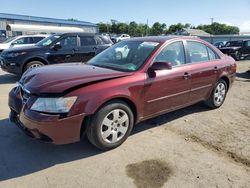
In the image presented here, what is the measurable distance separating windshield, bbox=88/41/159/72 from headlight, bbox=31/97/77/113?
1200 millimetres

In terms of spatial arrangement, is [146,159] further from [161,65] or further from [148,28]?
[148,28]

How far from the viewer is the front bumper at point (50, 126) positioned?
3.47 m

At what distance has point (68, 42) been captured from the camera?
→ 33.1ft

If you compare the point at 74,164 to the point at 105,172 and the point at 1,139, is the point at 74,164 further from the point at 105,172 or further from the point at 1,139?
the point at 1,139

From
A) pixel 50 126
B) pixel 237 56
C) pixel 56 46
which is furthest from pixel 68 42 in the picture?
pixel 237 56

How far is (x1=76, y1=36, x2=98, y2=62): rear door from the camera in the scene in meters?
10.2

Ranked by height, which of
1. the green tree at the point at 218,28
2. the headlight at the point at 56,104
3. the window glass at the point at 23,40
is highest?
the green tree at the point at 218,28

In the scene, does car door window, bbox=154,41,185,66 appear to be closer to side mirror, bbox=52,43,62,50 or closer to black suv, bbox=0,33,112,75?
black suv, bbox=0,33,112,75

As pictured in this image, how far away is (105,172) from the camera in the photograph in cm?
348

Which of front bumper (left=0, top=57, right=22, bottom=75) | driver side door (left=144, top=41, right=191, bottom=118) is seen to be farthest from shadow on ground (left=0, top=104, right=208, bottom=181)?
front bumper (left=0, top=57, right=22, bottom=75)

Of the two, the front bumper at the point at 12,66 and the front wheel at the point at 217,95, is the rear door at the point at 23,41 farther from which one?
the front wheel at the point at 217,95

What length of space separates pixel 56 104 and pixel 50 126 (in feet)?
0.94

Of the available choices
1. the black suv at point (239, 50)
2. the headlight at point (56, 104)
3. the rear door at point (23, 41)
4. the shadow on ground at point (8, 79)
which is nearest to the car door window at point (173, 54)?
the headlight at point (56, 104)

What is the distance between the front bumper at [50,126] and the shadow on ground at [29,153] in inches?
14.1
